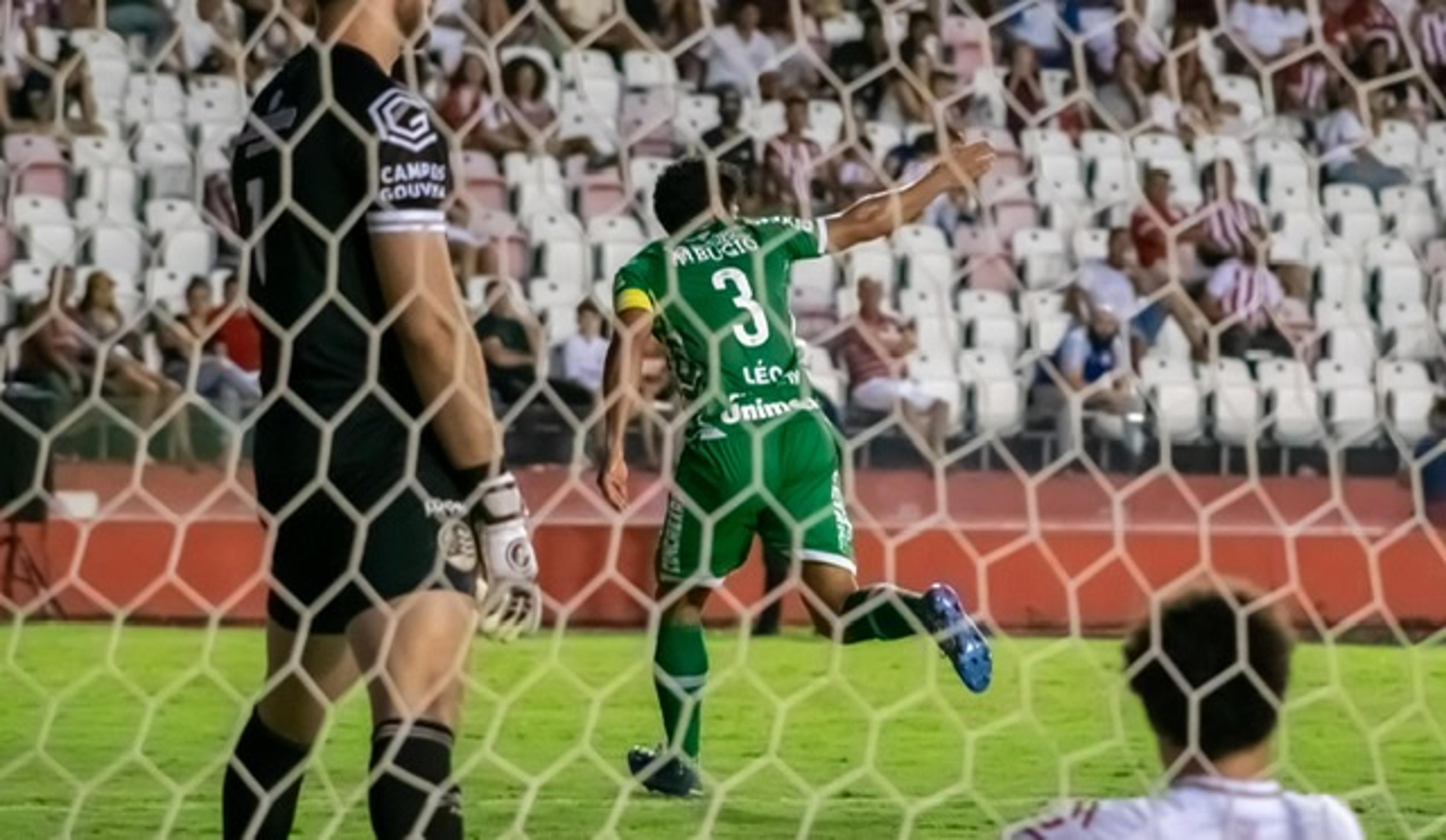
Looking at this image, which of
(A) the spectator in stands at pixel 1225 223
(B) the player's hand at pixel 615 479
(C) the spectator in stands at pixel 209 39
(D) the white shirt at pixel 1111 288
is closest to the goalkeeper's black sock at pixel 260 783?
(B) the player's hand at pixel 615 479

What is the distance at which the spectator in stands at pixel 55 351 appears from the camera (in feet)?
26.3

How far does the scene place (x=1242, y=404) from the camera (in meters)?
10.2

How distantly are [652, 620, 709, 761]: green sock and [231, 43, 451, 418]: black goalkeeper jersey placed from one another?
7.23ft

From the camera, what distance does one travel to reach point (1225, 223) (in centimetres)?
991

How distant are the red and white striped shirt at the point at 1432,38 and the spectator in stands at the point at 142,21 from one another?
13.9 ft

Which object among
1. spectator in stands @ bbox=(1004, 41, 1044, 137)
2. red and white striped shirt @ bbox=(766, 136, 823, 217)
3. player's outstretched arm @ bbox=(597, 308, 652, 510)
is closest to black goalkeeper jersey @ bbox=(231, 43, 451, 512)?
player's outstretched arm @ bbox=(597, 308, 652, 510)

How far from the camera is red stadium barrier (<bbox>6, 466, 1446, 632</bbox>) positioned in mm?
9312

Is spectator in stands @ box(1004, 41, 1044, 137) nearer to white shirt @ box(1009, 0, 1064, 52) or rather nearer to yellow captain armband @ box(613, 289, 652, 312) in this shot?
white shirt @ box(1009, 0, 1064, 52)

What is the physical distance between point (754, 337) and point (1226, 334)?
423 cm

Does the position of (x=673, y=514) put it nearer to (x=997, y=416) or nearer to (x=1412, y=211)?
(x=997, y=416)

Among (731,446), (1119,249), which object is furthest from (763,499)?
(1119,249)

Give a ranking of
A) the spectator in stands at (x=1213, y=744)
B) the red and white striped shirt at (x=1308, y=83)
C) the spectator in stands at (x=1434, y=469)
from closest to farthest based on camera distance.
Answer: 1. the spectator in stands at (x=1213, y=744)
2. the spectator in stands at (x=1434, y=469)
3. the red and white striped shirt at (x=1308, y=83)

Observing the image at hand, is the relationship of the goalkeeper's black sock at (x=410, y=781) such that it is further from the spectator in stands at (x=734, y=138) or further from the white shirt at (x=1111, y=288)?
the white shirt at (x=1111, y=288)

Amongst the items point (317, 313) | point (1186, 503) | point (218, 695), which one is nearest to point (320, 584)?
point (317, 313)
